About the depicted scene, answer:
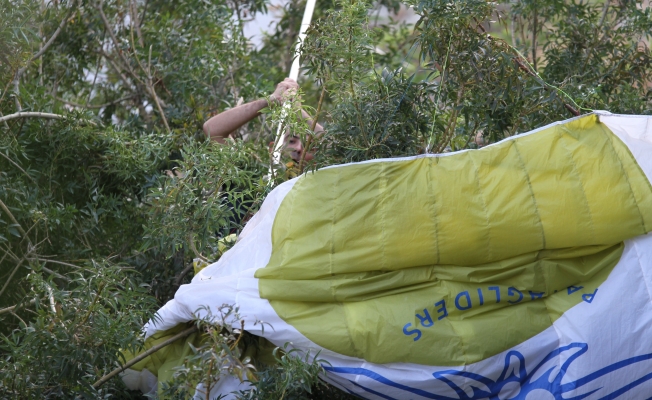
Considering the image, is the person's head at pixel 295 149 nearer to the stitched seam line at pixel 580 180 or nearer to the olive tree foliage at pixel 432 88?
the olive tree foliage at pixel 432 88

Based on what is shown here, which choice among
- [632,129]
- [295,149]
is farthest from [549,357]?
[295,149]

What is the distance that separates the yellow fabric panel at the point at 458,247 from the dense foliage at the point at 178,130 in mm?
228

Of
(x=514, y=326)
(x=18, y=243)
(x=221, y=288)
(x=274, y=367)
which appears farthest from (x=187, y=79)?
(x=514, y=326)

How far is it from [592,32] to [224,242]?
2.18 m

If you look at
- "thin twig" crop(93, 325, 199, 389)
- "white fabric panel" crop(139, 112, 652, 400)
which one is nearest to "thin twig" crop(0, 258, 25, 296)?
"thin twig" crop(93, 325, 199, 389)

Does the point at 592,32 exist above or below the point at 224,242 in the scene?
above

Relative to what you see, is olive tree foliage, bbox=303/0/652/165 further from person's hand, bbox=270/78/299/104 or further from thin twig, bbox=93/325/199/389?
thin twig, bbox=93/325/199/389

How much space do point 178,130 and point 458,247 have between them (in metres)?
Answer: 1.74

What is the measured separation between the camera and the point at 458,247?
2.45m

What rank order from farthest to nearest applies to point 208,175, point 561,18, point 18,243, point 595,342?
point 561,18 < point 18,243 < point 208,175 < point 595,342

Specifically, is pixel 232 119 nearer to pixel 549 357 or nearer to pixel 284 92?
pixel 284 92

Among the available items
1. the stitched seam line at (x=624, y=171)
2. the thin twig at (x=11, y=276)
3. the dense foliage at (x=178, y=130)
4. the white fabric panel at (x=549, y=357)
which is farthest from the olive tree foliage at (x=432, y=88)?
the thin twig at (x=11, y=276)

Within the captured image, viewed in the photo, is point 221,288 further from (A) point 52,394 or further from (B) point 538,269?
(B) point 538,269

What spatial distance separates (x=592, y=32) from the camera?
3.72 meters
